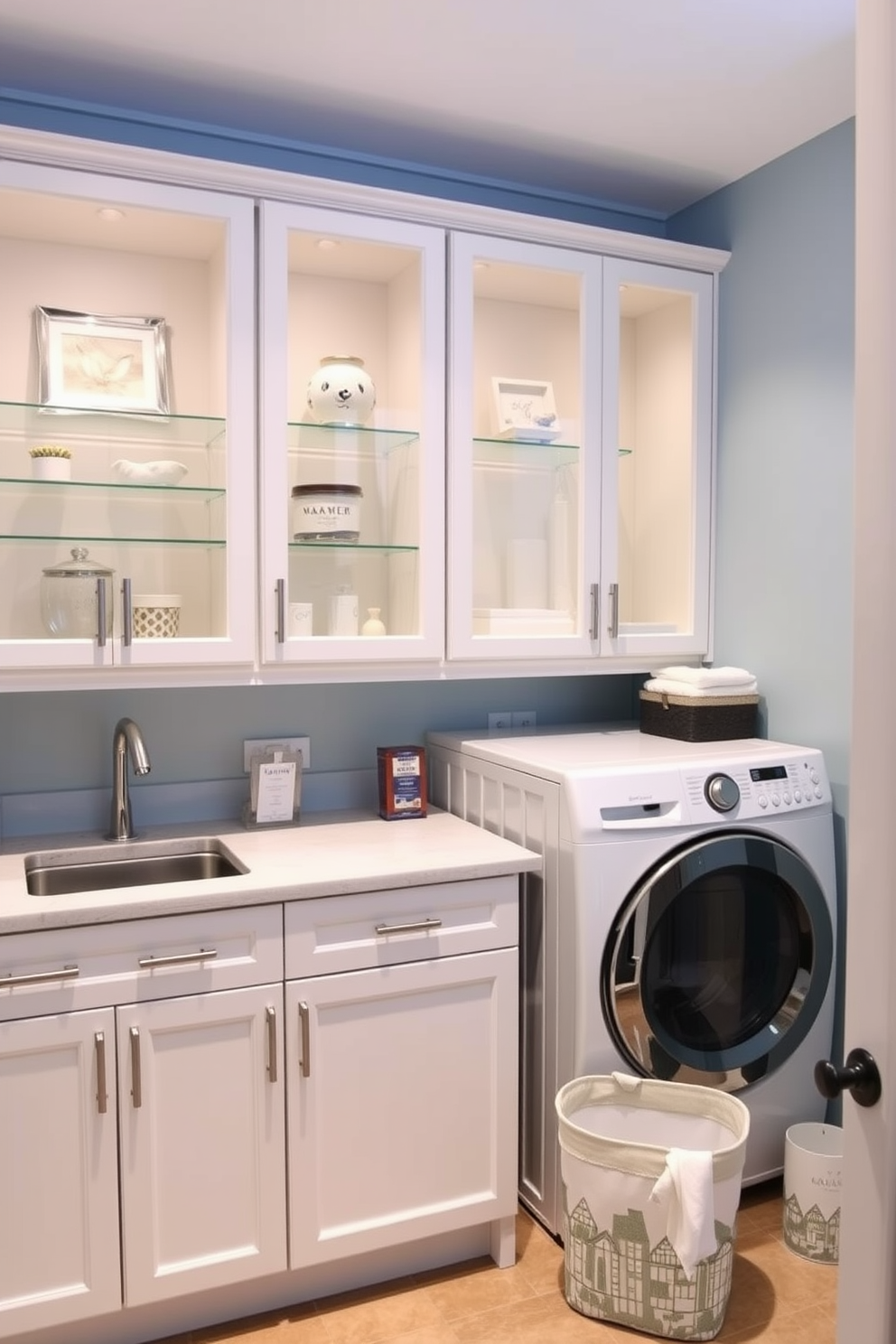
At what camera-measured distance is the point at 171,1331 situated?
6.48ft

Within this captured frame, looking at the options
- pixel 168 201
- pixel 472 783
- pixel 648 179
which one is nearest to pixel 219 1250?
pixel 472 783

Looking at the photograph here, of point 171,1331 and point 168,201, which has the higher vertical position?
point 168,201

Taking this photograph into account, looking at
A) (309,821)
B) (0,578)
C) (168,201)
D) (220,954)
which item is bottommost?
(220,954)

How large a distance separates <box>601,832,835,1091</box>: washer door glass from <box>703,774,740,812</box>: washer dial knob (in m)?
0.07

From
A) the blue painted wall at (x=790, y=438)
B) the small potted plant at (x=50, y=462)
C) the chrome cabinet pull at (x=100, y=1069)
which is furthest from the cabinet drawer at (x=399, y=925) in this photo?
the small potted plant at (x=50, y=462)

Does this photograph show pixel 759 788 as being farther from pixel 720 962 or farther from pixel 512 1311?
pixel 512 1311

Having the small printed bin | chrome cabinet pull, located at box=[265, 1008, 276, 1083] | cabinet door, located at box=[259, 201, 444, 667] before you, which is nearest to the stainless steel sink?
chrome cabinet pull, located at box=[265, 1008, 276, 1083]

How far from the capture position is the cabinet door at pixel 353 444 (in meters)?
2.27

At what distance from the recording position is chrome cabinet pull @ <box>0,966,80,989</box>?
1784mm

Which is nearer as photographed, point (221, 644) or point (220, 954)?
point (220, 954)

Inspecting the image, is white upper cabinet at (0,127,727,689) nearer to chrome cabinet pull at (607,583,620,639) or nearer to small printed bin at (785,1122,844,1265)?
chrome cabinet pull at (607,583,620,639)

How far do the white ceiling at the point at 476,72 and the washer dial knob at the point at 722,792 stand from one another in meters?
1.50

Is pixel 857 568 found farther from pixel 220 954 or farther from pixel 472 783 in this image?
pixel 472 783

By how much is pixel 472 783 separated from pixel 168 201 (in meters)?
1.46
